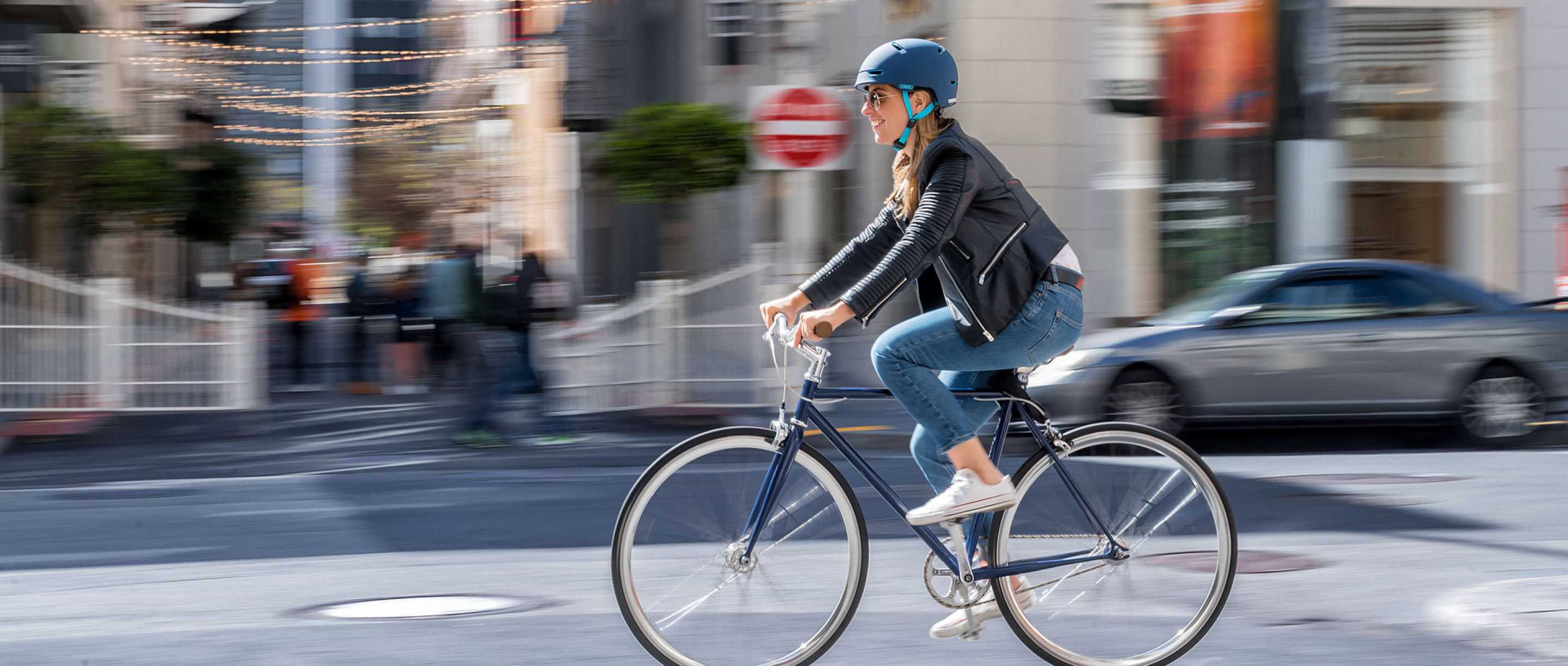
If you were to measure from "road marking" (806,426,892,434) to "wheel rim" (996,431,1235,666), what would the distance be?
1.86 feet

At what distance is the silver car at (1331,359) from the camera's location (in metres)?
11.1

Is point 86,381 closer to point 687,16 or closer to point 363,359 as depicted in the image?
point 363,359

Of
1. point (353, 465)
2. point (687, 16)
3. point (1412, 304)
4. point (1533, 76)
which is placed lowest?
point (353, 465)

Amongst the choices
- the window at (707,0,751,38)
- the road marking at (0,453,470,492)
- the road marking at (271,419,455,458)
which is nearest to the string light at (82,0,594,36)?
the window at (707,0,751,38)

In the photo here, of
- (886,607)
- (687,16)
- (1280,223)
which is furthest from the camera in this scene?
(687,16)

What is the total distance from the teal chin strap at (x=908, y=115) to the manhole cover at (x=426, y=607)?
226 cm

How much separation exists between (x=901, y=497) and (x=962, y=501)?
0.27m

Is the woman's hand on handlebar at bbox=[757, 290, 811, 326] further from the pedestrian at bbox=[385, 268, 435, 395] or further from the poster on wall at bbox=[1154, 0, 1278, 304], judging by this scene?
the pedestrian at bbox=[385, 268, 435, 395]

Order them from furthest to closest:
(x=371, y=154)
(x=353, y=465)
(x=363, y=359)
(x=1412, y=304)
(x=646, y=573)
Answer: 1. (x=371, y=154)
2. (x=363, y=359)
3. (x=1412, y=304)
4. (x=353, y=465)
5. (x=646, y=573)

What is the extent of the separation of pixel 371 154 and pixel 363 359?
53.4 m

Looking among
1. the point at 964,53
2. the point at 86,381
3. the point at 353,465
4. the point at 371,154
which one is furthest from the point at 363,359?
the point at 371,154

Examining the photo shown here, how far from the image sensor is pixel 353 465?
417 inches

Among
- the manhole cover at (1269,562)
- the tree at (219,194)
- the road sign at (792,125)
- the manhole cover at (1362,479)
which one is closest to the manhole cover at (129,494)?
the road sign at (792,125)

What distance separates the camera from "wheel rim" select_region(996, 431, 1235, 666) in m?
4.33
